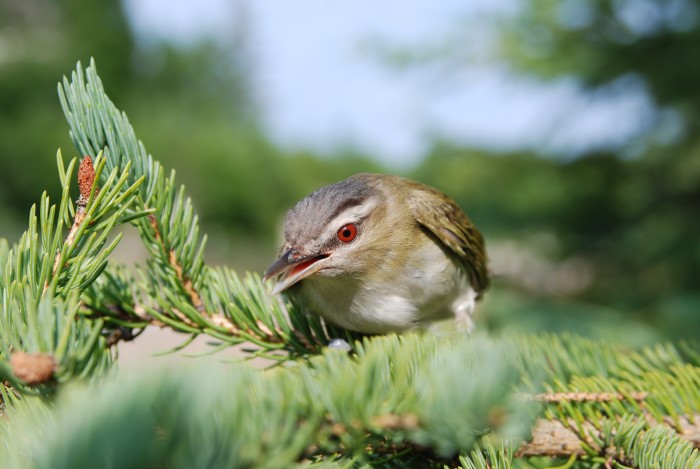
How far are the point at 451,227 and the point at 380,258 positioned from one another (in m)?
0.49

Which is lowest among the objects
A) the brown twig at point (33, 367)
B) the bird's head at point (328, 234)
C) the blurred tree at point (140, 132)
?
the brown twig at point (33, 367)

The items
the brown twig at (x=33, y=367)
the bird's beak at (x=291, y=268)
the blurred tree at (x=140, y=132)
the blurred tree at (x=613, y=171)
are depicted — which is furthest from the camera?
the blurred tree at (x=140, y=132)

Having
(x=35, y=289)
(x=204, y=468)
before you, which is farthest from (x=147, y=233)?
(x=204, y=468)

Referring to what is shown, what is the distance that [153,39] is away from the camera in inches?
1341

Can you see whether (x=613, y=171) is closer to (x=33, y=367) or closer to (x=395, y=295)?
(x=395, y=295)

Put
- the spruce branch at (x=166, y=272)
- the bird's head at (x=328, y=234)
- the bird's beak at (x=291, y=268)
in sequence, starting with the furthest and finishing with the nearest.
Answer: the bird's head at (x=328, y=234), the bird's beak at (x=291, y=268), the spruce branch at (x=166, y=272)

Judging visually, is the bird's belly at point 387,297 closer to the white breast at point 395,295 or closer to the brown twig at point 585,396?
the white breast at point 395,295

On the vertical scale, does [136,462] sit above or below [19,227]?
below

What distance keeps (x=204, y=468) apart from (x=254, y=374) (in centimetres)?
20

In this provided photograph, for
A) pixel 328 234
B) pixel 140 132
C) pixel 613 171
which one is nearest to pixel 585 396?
pixel 328 234

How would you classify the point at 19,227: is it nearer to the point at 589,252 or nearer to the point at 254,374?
the point at 589,252

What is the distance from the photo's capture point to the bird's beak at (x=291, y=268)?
226 centimetres

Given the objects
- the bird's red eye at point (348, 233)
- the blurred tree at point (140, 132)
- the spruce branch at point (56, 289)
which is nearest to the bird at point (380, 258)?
the bird's red eye at point (348, 233)

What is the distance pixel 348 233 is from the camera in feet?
9.01
